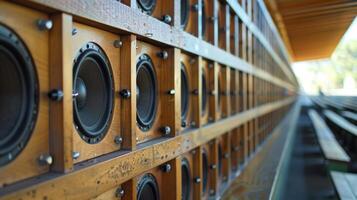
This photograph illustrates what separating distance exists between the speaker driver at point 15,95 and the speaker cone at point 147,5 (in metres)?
0.62

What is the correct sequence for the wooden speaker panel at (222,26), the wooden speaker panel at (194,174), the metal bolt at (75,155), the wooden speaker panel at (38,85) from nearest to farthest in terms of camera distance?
the wooden speaker panel at (38,85) → the metal bolt at (75,155) → the wooden speaker panel at (194,174) → the wooden speaker panel at (222,26)

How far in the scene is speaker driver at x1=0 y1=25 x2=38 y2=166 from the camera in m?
0.85

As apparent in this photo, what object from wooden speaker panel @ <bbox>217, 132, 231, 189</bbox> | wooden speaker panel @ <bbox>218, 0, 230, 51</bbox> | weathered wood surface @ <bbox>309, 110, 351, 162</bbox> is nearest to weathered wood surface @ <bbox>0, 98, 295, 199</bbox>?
wooden speaker panel @ <bbox>217, 132, 231, 189</bbox>

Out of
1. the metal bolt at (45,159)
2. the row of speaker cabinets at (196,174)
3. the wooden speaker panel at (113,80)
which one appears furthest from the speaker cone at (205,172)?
the metal bolt at (45,159)

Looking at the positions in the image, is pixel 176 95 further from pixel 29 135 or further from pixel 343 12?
pixel 343 12

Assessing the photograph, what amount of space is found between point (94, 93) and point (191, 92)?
93 cm

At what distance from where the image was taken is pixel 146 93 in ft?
5.24

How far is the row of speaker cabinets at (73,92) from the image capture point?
0.88m

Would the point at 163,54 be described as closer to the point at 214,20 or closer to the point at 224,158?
the point at 214,20

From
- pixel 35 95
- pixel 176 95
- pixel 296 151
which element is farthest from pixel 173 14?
pixel 296 151

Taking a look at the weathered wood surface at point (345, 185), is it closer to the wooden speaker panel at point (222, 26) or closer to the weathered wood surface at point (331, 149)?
the weathered wood surface at point (331, 149)

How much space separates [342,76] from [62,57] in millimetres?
31812

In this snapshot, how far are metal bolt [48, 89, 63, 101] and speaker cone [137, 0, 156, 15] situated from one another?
0.59 meters

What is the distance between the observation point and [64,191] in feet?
3.12
